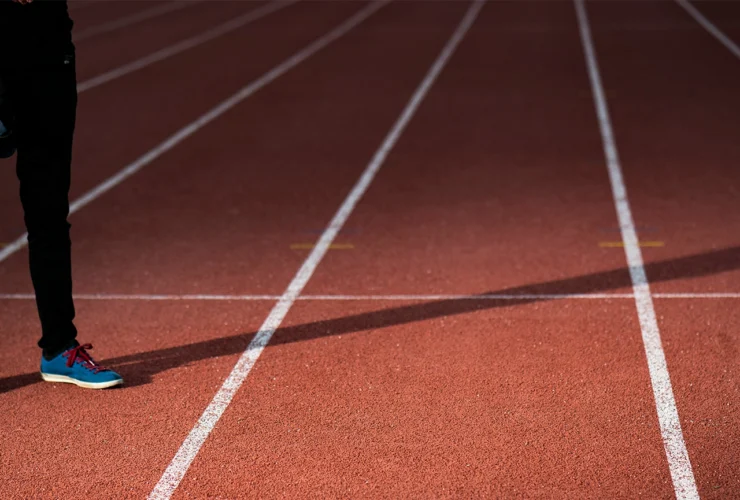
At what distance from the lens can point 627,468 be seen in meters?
3.88

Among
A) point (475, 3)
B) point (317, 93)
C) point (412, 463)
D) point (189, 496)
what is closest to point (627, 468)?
point (412, 463)

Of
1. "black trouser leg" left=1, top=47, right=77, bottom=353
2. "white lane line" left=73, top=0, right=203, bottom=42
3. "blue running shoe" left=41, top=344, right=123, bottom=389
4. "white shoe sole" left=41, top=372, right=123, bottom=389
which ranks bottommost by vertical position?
"white lane line" left=73, top=0, right=203, bottom=42

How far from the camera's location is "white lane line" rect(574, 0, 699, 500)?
12.7 feet

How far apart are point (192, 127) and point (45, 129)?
673 centimetres

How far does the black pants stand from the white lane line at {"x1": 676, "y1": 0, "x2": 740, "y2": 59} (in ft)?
Answer: 40.6

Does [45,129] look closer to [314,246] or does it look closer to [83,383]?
[83,383]

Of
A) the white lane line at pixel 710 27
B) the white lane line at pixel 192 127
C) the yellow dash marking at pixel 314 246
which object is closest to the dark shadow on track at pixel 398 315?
the yellow dash marking at pixel 314 246

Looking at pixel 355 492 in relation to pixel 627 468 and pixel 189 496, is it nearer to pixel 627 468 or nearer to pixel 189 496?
pixel 189 496

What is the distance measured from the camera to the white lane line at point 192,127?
8.13 m

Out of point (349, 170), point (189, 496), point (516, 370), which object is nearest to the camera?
point (189, 496)

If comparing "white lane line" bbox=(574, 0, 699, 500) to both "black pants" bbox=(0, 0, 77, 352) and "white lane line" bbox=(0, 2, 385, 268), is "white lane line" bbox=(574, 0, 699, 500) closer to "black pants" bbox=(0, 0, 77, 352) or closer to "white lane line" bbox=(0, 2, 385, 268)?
"black pants" bbox=(0, 0, 77, 352)

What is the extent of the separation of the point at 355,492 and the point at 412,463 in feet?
0.96

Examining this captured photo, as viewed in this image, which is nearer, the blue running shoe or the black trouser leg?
the black trouser leg

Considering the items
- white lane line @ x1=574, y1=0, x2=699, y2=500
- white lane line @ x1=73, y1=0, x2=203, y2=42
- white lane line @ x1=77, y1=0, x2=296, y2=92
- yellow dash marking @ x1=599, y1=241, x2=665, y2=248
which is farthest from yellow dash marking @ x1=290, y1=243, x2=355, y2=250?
white lane line @ x1=73, y1=0, x2=203, y2=42
